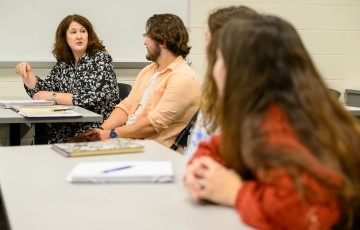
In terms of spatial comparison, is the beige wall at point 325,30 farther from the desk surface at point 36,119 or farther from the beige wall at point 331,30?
the desk surface at point 36,119

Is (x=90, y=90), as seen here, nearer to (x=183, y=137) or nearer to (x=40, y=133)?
(x=40, y=133)

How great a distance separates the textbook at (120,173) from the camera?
1.39 m

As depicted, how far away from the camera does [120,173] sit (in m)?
1.42

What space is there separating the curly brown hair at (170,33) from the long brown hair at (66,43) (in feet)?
2.43

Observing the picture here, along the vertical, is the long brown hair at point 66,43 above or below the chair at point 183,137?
above

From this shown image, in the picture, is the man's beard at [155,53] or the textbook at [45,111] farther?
the man's beard at [155,53]

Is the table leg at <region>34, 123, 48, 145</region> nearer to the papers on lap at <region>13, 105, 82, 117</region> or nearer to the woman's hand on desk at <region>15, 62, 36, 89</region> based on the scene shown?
the papers on lap at <region>13, 105, 82, 117</region>

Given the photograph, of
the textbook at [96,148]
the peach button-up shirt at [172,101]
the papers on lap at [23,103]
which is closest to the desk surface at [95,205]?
the textbook at [96,148]

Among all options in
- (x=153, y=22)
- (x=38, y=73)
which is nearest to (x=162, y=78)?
(x=153, y=22)

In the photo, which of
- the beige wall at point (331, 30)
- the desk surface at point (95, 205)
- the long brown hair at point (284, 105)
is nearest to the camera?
the long brown hair at point (284, 105)

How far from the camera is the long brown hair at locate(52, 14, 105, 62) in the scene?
3.39 meters

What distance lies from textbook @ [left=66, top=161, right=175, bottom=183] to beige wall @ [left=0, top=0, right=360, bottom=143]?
9.41ft

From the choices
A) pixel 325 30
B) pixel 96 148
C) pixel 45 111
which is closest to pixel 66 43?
pixel 45 111

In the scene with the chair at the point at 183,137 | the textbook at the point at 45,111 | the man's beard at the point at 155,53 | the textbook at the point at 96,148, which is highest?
the man's beard at the point at 155,53
